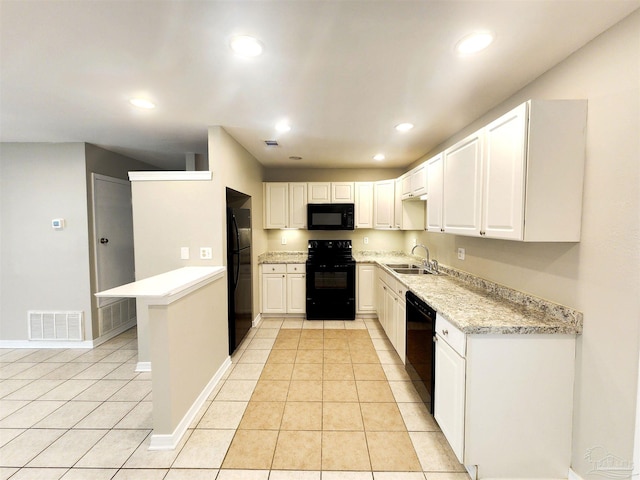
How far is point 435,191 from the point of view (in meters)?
2.58

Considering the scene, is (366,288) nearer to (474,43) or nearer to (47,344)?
(474,43)

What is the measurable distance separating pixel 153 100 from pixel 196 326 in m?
1.82

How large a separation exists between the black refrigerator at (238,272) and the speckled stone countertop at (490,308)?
5.86 ft

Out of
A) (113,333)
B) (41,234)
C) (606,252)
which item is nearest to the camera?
(606,252)

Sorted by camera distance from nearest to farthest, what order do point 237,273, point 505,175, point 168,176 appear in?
point 505,175 → point 168,176 → point 237,273

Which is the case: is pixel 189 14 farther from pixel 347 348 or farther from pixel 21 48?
pixel 347 348

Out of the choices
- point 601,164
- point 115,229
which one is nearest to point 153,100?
point 115,229

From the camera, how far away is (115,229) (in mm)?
3670

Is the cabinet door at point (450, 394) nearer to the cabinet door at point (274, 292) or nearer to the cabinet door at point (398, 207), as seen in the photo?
the cabinet door at point (398, 207)

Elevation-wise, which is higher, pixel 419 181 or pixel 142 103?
pixel 142 103

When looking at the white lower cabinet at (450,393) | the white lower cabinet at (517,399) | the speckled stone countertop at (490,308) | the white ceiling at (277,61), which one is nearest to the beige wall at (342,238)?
the speckled stone countertop at (490,308)

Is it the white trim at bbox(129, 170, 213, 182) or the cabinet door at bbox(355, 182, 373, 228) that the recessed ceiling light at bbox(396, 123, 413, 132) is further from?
→ the white trim at bbox(129, 170, 213, 182)

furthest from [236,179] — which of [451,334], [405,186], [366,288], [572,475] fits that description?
[572,475]

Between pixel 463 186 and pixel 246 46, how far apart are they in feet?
5.82
